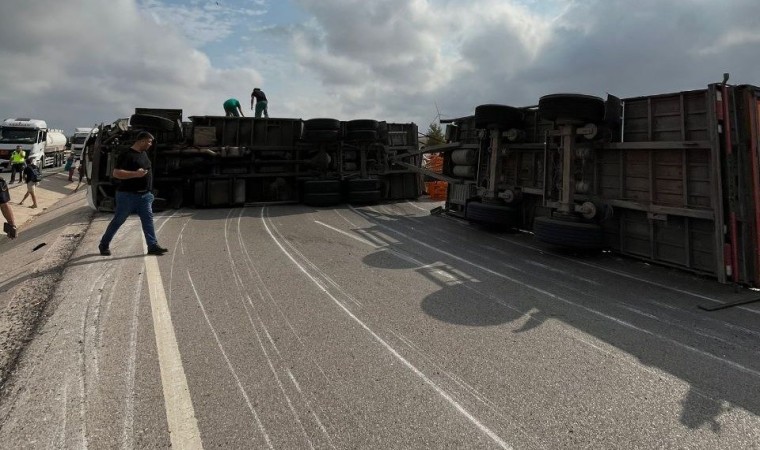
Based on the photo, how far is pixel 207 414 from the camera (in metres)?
2.66

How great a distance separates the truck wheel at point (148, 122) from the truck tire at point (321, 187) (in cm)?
395

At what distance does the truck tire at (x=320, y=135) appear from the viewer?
12.6 meters

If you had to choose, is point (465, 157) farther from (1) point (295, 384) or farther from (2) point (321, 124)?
(1) point (295, 384)

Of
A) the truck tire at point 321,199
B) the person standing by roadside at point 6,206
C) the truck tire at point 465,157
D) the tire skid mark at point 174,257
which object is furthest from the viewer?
the truck tire at point 321,199

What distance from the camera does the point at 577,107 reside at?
22.0 ft

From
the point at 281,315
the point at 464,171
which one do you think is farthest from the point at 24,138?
the point at 281,315

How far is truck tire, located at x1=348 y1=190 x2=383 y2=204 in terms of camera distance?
1257 cm

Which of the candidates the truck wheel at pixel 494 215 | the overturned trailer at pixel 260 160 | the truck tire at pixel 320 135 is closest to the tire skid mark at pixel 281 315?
the truck wheel at pixel 494 215

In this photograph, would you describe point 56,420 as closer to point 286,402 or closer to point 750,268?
point 286,402

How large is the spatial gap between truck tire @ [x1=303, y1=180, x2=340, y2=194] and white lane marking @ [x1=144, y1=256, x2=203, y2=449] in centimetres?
770

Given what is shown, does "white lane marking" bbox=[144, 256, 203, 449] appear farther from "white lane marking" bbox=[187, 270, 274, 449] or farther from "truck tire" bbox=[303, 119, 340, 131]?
"truck tire" bbox=[303, 119, 340, 131]

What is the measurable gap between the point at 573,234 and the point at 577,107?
1.97 m

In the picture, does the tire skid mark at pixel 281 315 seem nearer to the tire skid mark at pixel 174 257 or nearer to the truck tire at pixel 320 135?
the tire skid mark at pixel 174 257

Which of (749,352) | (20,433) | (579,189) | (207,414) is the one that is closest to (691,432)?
(749,352)
